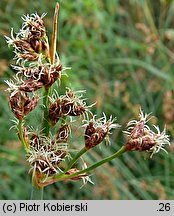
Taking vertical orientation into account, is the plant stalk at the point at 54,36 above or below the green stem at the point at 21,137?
above

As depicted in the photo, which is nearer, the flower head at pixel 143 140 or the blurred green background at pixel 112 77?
the flower head at pixel 143 140

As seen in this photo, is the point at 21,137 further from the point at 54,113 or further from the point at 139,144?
the point at 139,144

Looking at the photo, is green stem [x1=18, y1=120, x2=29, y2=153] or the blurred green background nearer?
green stem [x1=18, y1=120, x2=29, y2=153]

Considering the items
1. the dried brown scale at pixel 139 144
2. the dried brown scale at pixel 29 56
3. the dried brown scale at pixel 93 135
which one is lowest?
the dried brown scale at pixel 139 144

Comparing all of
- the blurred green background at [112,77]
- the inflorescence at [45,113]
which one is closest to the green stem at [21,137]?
the inflorescence at [45,113]

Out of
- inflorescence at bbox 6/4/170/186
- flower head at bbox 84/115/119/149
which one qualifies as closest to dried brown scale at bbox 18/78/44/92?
inflorescence at bbox 6/4/170/186

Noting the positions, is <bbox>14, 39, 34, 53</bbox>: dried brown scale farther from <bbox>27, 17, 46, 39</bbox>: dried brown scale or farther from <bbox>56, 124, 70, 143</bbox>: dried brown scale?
<bbox>56, 124, 70, 143</bbox>: dried brown scale

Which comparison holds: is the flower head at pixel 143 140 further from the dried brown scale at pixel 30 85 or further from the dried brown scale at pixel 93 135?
the dried brown scale at pixel 30 85

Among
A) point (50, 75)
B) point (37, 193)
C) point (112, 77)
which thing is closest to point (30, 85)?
point (50, 75)
